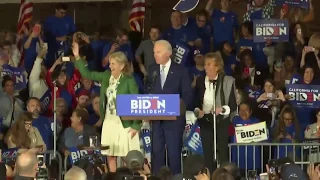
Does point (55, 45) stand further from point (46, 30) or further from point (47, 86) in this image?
point (47, 86)

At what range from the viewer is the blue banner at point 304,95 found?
43.3 ft

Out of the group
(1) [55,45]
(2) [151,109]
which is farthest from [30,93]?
(2) [151,109]

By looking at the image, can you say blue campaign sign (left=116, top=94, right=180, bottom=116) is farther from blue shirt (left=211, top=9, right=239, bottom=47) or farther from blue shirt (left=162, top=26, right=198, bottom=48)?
blue shirt (left=211, top=9, right=239, bottom=47)

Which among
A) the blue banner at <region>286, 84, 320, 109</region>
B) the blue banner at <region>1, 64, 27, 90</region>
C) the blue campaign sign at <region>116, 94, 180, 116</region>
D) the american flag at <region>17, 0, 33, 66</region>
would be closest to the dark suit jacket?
the blue campaign sign at <region>116, 94, 180, 116</region>

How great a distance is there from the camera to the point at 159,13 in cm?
1758

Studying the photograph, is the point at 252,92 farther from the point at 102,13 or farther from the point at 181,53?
the point at 102,13

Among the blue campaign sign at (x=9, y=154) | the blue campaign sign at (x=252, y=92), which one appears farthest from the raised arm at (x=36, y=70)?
the blue campaign sign at (x=252, y=92)

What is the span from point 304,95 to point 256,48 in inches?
84.3

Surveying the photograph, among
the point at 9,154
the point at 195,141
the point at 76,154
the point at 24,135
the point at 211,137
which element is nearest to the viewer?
the point at 211,137

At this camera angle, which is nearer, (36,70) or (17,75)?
(36,70)

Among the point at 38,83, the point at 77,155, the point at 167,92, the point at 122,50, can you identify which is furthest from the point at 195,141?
the point at 122,50

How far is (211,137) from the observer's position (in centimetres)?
1100

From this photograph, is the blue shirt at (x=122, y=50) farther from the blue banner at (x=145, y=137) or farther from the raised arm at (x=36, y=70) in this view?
the blue banner at (x=145, y=137)

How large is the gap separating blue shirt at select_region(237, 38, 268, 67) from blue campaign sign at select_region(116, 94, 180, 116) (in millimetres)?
5260
